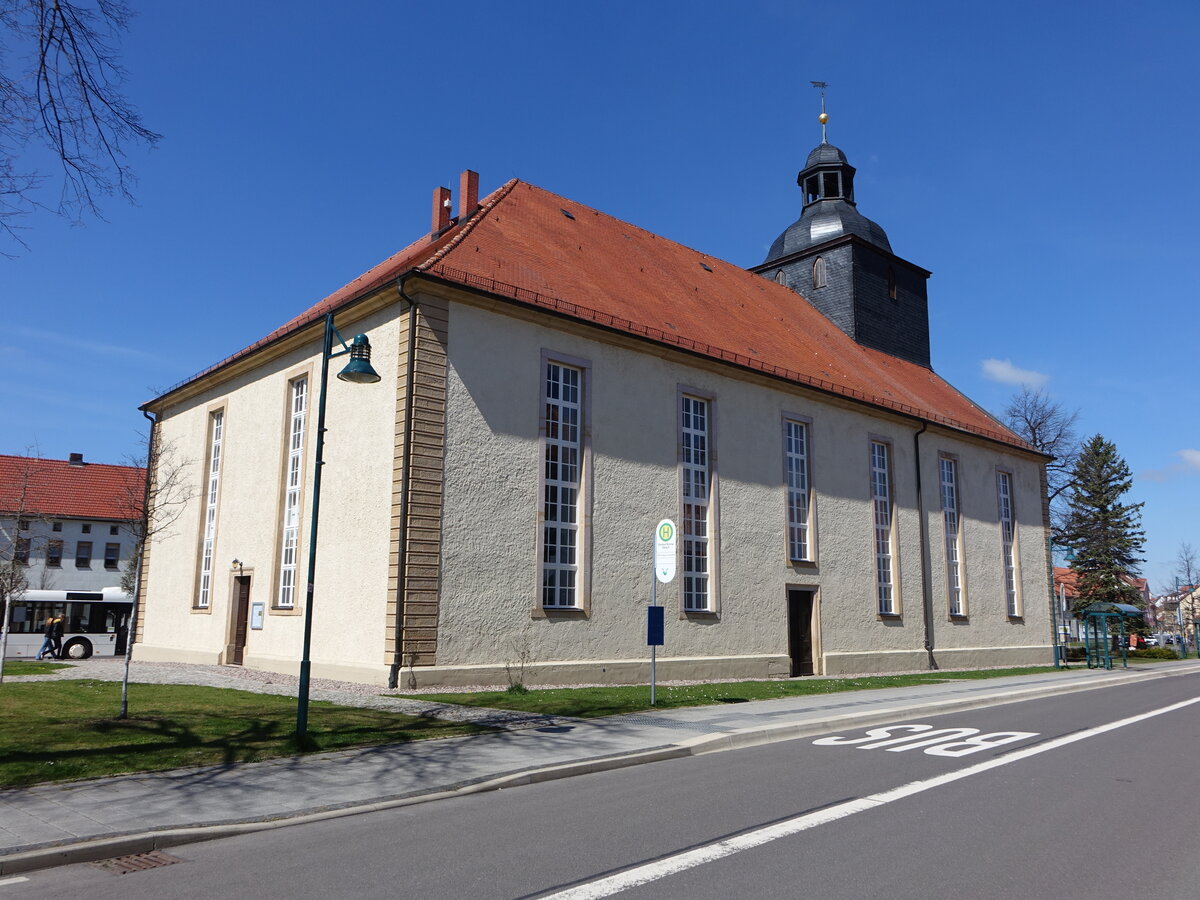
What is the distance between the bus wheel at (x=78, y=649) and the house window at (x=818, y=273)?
93.9 feet

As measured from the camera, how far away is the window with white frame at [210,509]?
79.9 ft

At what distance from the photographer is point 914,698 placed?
17172mm

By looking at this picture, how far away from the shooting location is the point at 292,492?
69.1 feet

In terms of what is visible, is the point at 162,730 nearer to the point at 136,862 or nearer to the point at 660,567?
the point at 136,862

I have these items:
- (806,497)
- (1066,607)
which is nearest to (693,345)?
(806,497)

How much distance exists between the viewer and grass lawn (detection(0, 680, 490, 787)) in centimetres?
877

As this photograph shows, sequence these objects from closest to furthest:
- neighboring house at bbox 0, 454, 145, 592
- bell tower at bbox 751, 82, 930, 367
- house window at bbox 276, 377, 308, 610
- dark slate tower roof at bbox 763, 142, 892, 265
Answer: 1. house window at bbox 276, 377, 308, 610
2. bell tower at bbox 751, 82, 930, 367
3. dark slate tower roof at bbox 763, 142, 892, 265
4. neighboring house at bbox 0, 454, 145, 592

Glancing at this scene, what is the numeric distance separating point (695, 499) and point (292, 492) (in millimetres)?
9524

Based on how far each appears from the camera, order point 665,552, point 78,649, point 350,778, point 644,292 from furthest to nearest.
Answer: point 78,649 < point 644,292 < point 665,552 < point 350,778

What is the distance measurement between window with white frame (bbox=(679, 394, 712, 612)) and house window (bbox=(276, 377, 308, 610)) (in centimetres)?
890

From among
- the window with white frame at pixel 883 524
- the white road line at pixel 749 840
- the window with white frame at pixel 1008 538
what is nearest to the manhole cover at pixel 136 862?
the white road line at pixel 749 840

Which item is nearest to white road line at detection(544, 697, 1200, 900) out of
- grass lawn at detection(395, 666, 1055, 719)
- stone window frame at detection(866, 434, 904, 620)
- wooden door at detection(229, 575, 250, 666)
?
grass lawn at detection(395, 666, 1055, 719)

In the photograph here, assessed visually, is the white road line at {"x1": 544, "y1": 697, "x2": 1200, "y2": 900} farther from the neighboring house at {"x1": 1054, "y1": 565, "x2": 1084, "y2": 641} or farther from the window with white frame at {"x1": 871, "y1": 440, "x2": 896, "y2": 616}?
the neighboring house at {"x1": 1054, "y1": 565, "x2": 1084, "y2": 641}

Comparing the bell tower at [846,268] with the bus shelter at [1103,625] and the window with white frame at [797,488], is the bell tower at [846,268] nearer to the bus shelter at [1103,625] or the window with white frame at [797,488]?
the window with white frame at [797,488]
